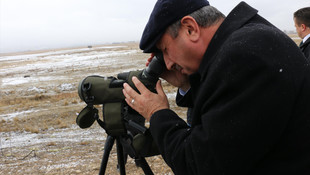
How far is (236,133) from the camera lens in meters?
1.11

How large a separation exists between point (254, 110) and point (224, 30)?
49cm

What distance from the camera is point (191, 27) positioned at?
56.9 inches

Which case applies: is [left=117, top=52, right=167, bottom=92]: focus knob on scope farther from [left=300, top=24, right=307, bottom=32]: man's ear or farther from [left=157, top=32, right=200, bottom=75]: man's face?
[left=300, top=24, right=307, bottom=32]: man's ear

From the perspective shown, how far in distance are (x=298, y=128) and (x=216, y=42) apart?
57 centimetres

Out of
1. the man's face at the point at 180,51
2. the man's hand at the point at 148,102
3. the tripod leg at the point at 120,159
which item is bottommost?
the tripod leg at the point at 120,159

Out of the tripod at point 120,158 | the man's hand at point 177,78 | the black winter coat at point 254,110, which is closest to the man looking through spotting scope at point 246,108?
the black winter coat at point 254,110

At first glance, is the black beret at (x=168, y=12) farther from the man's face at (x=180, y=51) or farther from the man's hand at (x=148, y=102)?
the man's hand at (x=148, y=102)

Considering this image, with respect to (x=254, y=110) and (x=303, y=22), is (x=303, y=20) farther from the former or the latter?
(x=254, y=110)

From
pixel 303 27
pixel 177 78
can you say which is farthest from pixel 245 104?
pixel 303 27

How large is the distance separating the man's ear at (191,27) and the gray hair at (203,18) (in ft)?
0.11

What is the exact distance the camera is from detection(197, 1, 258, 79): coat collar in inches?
52.8

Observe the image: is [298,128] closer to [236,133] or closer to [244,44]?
[236,133]

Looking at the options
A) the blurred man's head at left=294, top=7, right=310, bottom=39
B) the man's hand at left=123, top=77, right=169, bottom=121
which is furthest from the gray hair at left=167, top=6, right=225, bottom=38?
the blurred man's head at left=294, top=7, right=310, bottom=39

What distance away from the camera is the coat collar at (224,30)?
1.34 m
